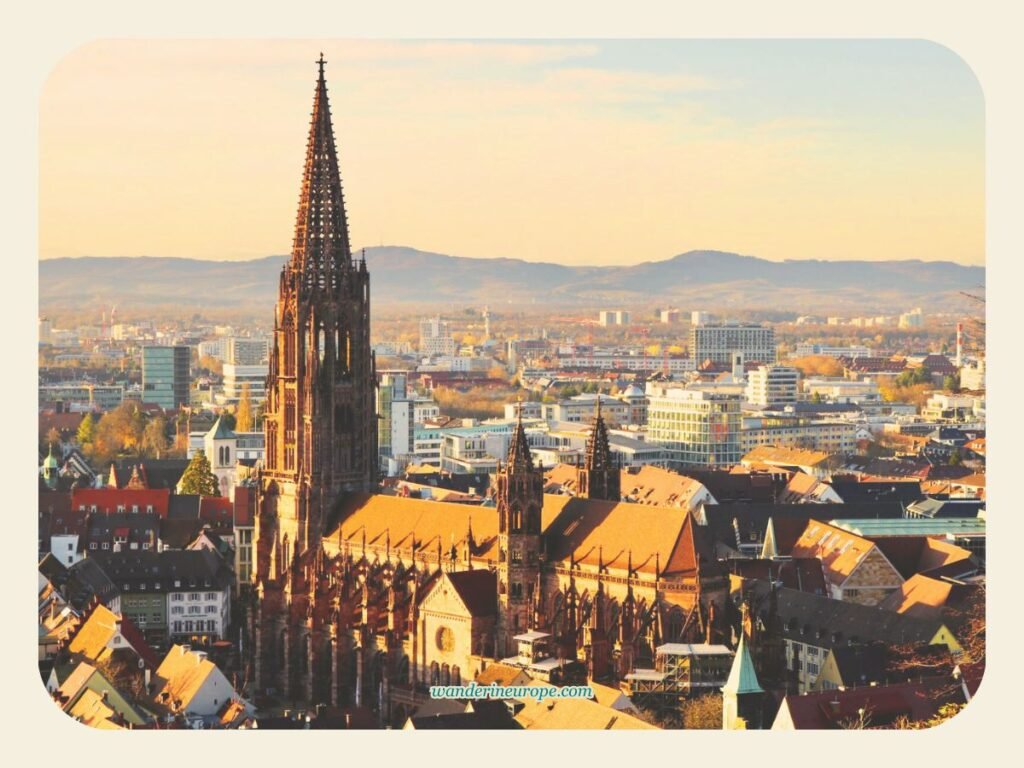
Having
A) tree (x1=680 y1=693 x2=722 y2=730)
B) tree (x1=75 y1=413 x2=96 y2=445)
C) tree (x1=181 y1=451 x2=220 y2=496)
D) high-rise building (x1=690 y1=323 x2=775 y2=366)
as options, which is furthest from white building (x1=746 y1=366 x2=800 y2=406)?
tree (x1=680 y1=693 x2=722 y2=730)

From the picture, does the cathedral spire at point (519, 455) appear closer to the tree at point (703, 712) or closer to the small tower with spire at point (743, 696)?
the tree at point (703, 712)

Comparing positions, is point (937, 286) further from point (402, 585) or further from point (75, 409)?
point (75, 409)

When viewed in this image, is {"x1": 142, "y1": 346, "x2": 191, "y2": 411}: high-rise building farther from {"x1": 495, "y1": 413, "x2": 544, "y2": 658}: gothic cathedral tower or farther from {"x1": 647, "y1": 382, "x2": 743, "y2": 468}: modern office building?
{"x1": 495, "y1": 413, "x2": 544, "y2": 658}: gothic cathedral tower

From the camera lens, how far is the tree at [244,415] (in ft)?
450

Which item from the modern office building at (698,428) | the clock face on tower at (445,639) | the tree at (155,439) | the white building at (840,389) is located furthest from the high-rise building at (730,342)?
the clock face on tower at (445,639)

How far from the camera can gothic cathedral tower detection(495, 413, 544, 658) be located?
60000 mm

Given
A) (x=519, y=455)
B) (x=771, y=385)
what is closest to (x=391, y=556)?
(x=519, y=455)

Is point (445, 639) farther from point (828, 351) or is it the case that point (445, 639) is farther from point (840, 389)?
point (840, 389)

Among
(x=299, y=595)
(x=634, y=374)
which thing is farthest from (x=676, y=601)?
(x=634, y=374)

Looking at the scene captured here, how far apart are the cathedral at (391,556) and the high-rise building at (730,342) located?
3032 inches

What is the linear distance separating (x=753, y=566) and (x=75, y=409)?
→ 60.3m

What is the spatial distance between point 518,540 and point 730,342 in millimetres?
101407

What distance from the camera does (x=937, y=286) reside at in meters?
72.2

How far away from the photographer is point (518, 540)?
2387 inches
